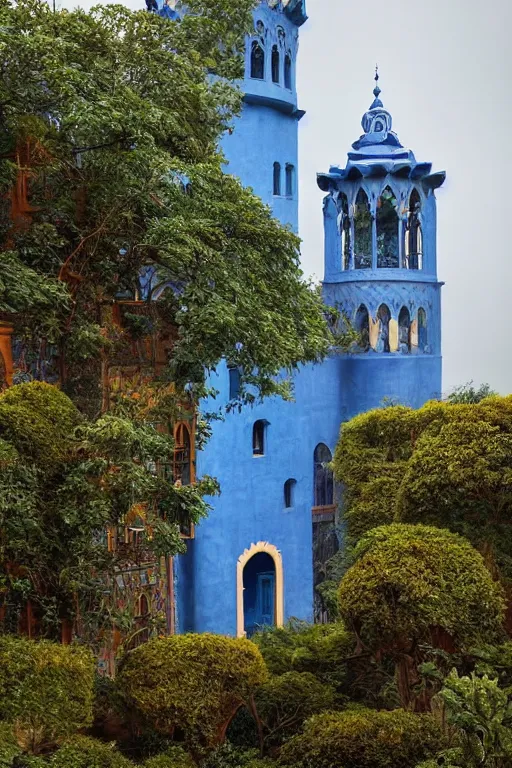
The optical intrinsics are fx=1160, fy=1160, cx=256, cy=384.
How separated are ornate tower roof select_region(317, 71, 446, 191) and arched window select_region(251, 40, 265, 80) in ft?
9.03

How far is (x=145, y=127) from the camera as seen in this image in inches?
407

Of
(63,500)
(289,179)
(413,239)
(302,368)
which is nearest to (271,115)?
(289,179)

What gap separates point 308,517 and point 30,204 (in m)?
10.9

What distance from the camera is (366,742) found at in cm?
865

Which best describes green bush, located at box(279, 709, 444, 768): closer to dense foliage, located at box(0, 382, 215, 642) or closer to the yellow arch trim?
dense foliage, located at box(0, 382, 215, 642)

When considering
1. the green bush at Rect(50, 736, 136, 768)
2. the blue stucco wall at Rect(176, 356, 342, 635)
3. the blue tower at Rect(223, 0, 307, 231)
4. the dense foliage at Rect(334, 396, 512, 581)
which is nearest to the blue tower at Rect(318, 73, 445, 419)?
the blue stucco wall at Rect(176, 356, 342, 635)

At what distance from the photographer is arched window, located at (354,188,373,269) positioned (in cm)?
2202

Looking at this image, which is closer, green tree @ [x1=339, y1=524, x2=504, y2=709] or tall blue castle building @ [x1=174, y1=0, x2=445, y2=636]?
green tree @ [x1=339, y1=524, x2=504, y2=709]

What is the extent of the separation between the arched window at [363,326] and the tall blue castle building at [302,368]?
0.04 metres

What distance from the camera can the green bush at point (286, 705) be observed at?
33.4 ft

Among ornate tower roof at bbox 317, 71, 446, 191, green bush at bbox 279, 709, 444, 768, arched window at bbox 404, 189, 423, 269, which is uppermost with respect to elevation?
ornate tower roof at bbox 317, 71, 446, 191

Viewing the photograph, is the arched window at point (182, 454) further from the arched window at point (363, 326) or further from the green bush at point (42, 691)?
the arched window at point (363, 326)

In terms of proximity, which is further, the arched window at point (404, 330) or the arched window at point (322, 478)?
the arched window at point (404, 330)

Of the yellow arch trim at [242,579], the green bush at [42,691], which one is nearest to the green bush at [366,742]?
the green bush at [42,691]
